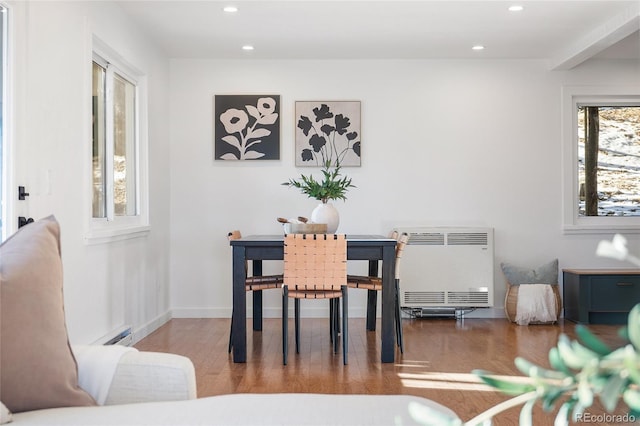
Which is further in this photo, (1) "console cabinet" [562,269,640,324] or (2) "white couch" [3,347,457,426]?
(1) "console cabinet" [562,269,640,324]

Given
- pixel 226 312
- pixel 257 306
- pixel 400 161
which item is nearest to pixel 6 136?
pixel 257 306

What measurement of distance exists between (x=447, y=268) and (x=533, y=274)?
0.77 metres

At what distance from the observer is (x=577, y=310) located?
5.88 metres

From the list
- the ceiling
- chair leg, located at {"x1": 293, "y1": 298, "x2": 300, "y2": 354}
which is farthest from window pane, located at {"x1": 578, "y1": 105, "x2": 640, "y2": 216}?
chair leg, located at {"x1": 293, "y1": 298, "x2": 300, "y2": 354}

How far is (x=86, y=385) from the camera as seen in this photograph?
1.60 metres

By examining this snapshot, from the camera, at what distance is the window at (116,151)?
4.44m

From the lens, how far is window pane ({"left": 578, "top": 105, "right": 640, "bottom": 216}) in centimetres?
638

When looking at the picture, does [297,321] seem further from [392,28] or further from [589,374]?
[589,374]

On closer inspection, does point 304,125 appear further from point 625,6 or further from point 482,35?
point 625,6

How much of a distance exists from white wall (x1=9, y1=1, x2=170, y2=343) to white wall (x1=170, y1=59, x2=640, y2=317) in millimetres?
906

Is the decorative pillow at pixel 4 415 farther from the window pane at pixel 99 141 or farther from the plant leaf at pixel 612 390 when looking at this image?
the window pane at pixel 99 141

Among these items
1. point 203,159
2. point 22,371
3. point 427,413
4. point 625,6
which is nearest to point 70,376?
point 22,371

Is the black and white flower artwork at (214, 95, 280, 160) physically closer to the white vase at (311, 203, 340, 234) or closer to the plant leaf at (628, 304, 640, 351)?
the white vase at (311, 203, 340, 234)

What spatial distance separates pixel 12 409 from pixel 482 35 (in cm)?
482
